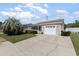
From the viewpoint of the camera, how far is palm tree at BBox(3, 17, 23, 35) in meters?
5.38

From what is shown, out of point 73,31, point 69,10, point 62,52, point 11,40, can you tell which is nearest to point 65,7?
point 69,10

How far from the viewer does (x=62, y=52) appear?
5.29 m

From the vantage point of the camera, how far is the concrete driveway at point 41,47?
5.27 meters

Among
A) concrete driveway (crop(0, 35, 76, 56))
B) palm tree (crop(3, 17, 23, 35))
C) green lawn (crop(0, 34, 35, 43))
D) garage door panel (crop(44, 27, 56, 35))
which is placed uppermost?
palm tree (crop(3, 17, 23, 35))

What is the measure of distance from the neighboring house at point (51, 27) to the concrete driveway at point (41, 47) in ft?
0.42

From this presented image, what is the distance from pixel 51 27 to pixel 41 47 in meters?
0.50

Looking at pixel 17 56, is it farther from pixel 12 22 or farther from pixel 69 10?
pixel 69 10

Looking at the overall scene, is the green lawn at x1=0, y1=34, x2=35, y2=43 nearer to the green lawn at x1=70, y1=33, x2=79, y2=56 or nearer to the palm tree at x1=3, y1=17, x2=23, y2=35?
the palm tree at x1=3, y1=17, x2=23, y2=35

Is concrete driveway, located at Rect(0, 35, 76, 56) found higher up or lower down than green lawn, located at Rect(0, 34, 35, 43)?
lower down

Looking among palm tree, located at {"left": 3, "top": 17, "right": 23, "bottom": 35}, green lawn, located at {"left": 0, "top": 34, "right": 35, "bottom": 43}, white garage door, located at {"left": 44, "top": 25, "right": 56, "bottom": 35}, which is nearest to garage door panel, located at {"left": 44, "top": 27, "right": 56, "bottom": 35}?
white garage door, located at {"left": 44, "top": 25, "right": 56, "bottom": 35}

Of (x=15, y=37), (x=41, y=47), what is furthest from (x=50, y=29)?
(x=15, y=37)

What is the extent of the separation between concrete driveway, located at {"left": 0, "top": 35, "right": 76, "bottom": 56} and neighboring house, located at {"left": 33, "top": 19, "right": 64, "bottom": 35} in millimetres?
128

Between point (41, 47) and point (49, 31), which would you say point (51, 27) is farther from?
point (41, 47)

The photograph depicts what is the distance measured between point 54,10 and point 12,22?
0.97 metres
